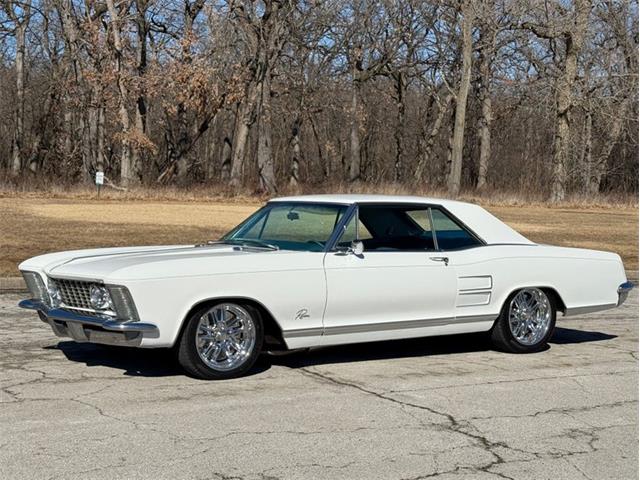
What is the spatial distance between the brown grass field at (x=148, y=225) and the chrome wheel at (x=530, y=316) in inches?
307

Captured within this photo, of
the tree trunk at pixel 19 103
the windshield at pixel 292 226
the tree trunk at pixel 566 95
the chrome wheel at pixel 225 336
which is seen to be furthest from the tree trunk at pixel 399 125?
the chrome wheel at pixel 225 336

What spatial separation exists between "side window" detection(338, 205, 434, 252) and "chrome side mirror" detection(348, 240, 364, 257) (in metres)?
0.21

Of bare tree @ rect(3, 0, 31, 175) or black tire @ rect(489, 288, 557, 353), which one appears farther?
bare tree @ rect(3, 0, 31, 175)

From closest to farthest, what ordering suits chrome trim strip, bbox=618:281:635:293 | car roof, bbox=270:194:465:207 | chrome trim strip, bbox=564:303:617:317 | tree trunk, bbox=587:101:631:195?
car roof, bbox=270:194:465:207 < chrome trim strip, bbox=564:303:617:317 < chrome trim strip, bbox=618:281:635:293 < tree trunk, bbox=587:101:631:195

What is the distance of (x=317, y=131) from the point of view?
A: 71250mm

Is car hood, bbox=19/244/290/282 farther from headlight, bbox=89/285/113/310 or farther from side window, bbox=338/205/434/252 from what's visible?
side window, bbox=338/205/434/252

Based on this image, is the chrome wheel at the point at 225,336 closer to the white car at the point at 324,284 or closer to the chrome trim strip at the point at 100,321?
the white car at the point at 324,284

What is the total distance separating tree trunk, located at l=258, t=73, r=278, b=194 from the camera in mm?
46156

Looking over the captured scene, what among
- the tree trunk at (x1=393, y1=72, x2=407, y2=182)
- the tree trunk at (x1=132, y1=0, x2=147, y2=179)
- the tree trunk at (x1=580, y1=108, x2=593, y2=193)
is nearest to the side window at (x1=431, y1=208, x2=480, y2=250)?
the tree trunk at (x1=132, y1=0, x2=147, y2=179)

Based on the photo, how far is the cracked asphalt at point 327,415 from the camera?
5.27 meters

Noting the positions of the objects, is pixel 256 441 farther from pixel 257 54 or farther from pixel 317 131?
pixel 317 131

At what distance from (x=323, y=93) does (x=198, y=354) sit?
55.9 m

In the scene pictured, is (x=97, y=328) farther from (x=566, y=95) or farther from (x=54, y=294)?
(x=566, y=95)

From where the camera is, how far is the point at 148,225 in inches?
917
